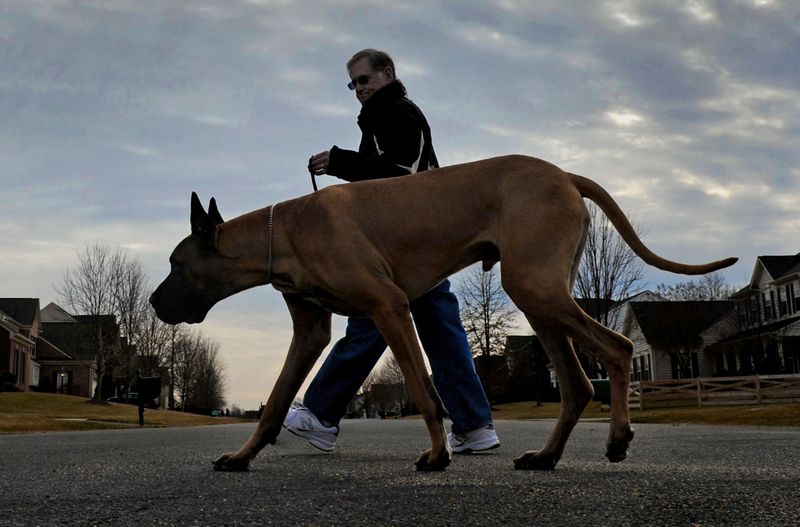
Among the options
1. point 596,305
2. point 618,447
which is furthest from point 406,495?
point 596,305

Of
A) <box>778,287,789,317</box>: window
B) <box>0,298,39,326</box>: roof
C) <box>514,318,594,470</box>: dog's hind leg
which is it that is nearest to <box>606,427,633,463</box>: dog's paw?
<box>514,318,594,470</box>: dog's hind leg

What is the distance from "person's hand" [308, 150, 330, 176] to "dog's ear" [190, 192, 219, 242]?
899 millimetres

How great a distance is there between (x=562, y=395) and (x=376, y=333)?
176 cm

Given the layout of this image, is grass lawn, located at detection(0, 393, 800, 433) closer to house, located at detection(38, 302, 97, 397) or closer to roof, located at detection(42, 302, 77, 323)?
house, located at detection(38, 302, 97, 397)

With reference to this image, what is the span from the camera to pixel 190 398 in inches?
3568

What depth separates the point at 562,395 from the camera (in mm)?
4090

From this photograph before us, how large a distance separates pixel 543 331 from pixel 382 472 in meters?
1.04

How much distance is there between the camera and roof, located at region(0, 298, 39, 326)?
7019 cm

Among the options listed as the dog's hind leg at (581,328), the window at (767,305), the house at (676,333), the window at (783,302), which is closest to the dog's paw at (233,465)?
the dog's hind leg at (581,328)

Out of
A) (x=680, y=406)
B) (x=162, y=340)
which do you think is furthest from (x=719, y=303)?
(x=162, y=340)

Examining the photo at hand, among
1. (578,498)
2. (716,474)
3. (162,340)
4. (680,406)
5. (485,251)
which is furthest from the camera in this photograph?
(162,340)

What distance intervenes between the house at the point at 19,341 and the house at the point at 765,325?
4968 cm

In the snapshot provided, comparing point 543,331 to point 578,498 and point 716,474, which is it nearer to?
point 716,474

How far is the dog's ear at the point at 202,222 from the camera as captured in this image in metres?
4.35
